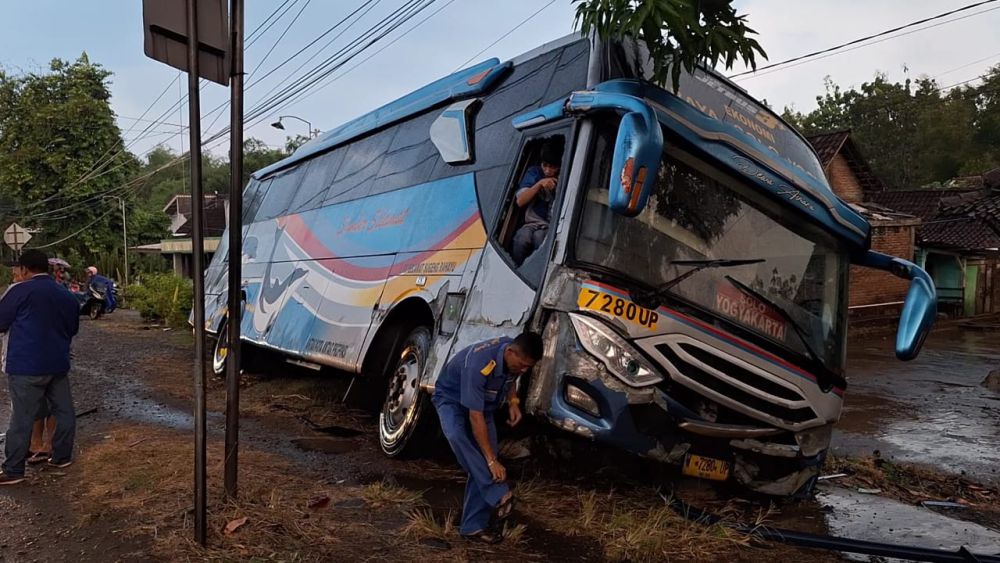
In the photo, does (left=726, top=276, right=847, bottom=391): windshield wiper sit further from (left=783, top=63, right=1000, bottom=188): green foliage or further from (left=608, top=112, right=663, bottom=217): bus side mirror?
(left=783, top=63, right=1000, bottom=188): green foliage

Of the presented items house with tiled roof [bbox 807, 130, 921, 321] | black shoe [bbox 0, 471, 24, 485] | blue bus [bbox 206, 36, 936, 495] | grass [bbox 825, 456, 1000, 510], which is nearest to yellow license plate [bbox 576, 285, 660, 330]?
blue bus [bbox 206, 36, 936, 495]

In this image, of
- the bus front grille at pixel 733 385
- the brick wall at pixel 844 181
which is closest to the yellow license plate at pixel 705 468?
the bus front grille at pixel 733 385

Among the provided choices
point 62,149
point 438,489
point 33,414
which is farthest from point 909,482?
point 62,149

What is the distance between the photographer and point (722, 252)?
4879 millimetres

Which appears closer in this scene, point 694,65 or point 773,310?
point 694,65

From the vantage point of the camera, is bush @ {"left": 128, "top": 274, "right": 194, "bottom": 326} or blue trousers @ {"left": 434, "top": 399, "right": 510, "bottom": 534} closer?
blue trousers @ {"left": 434, "top": 399, "right": 510, "bottom": 534}

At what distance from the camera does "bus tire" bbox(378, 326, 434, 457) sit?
5.77 metres

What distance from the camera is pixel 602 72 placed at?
195 inches

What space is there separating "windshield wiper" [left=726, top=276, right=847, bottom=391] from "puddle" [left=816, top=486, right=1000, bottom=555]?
94 cm

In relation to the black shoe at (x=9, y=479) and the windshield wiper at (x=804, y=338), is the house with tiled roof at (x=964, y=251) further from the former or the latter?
the black shoe at (x=9, y=479)

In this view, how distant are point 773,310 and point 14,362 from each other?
202 inches

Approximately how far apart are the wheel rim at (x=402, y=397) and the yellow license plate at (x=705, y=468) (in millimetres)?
2061

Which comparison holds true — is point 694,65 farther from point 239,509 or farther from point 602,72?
point 239,509

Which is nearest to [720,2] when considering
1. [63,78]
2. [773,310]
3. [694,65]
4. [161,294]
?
[694,65]
